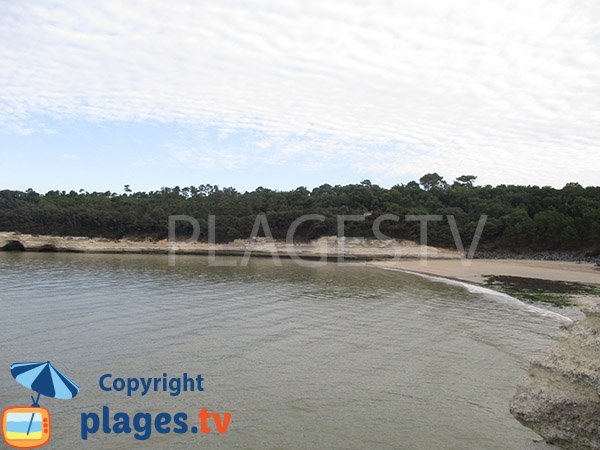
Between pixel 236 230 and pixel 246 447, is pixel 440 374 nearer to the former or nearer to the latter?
pixel 246 447

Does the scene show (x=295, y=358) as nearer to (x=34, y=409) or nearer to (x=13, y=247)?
(x=34, y=409)

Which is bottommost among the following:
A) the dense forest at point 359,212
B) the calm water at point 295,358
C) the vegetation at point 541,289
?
the vegetation at point 541,289

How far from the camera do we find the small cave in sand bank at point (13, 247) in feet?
235

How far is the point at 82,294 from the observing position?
2575 cm

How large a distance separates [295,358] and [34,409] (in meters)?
6.87

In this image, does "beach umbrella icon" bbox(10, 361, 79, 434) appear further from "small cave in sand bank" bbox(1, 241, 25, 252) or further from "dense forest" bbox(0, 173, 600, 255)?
"small cave in sand bank" bbox(1, 241, 25, 252)

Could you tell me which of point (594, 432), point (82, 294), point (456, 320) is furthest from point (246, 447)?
point (82, 294)

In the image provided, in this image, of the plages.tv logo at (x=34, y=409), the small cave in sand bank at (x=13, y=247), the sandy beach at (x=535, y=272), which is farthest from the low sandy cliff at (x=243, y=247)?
the plages.tv logo at (x=34, y=409)

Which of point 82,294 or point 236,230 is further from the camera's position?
point 236,230

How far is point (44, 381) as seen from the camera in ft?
35.4

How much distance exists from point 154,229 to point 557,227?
6322 cm

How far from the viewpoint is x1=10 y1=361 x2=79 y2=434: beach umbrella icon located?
1030 cm

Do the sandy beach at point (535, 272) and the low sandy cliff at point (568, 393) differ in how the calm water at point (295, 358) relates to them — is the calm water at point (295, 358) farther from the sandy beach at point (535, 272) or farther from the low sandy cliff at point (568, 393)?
the sandy beach at point (535, 272)

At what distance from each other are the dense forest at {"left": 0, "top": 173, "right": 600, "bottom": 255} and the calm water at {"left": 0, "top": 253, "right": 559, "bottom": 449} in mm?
40722
